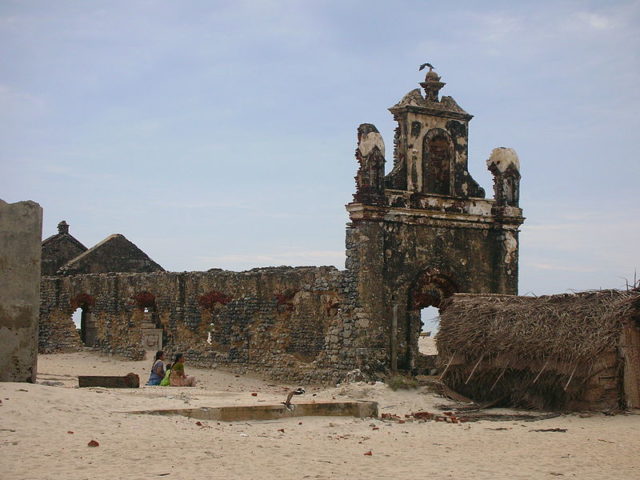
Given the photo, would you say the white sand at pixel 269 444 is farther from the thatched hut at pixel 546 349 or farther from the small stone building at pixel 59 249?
the small stone building at pixel 59 249

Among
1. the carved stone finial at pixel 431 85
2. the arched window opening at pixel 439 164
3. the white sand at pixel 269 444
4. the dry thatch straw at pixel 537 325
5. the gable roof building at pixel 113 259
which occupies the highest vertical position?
the carved stone finial at pixel 431 85

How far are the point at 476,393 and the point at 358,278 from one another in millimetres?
4143

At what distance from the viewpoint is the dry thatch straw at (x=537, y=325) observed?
50.4 feet

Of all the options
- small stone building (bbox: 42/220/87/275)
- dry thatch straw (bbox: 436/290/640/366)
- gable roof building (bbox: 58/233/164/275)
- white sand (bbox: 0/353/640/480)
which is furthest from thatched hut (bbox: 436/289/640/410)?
small stone building (bbox: 42/220/87/275)

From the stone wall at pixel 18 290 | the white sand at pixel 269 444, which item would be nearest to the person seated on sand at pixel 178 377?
the white sand at pixel 269 444

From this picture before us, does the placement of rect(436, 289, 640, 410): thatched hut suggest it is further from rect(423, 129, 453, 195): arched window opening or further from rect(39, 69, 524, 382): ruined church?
rect(423, 129, 453, 195): arched window opening

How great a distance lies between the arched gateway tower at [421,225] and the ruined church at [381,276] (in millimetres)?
25

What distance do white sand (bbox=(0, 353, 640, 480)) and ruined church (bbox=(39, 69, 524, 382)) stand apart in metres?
5.58

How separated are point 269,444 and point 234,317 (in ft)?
40.3

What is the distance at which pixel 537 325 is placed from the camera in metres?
16.1

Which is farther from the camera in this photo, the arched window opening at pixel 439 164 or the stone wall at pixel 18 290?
the arched window opening at pixel 439 164

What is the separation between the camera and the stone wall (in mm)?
13523

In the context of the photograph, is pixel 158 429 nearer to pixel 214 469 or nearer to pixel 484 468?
pixel 214 469

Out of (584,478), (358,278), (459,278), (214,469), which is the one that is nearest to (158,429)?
(214,469)
